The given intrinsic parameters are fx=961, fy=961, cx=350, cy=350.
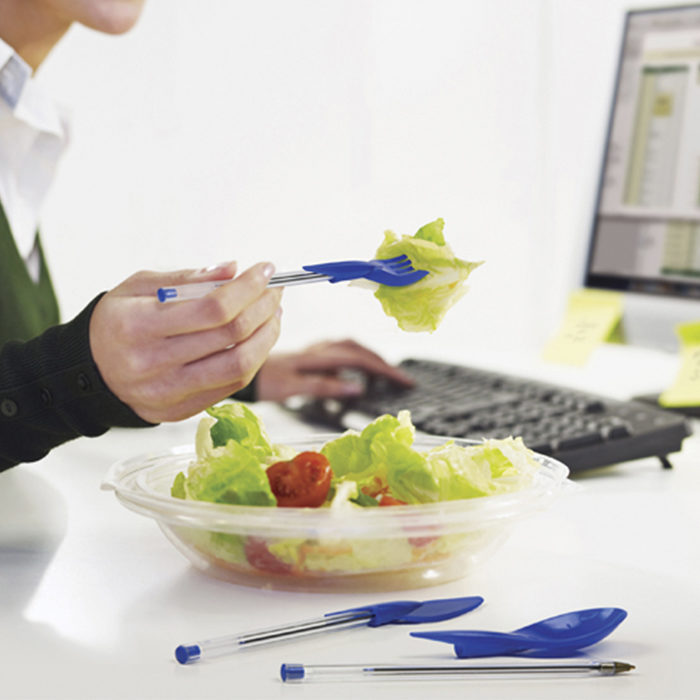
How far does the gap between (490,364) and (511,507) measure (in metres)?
1.06

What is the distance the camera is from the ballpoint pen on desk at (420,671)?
47cm

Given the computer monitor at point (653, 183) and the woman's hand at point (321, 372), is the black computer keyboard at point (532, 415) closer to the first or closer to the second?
the woman's hand at point (321, 372)

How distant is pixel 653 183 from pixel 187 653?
1080mm

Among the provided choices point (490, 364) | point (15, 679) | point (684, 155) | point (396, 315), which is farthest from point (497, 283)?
point (15, 679)

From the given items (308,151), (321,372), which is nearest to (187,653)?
(321,372)

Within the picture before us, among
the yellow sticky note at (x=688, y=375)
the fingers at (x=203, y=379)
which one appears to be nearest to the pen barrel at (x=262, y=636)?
the fingers at (x=203, y=379)

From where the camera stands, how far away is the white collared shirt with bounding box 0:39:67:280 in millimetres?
1336

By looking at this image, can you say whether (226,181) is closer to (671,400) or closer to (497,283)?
(497,283)

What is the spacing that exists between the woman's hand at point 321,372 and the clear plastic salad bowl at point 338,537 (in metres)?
0.60

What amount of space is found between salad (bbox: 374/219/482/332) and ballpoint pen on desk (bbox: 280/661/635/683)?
0.30 metres

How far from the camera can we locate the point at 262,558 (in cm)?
58

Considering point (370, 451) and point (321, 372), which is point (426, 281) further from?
point (321, 372)

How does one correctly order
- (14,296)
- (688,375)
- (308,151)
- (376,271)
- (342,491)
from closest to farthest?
(342,491), (376,271), (688,375), (14,296), (308,151)

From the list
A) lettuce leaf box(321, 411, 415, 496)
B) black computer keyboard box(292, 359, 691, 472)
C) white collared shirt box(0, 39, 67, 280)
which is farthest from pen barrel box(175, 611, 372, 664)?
white collared shirt box(0, 39, 67, 280)
